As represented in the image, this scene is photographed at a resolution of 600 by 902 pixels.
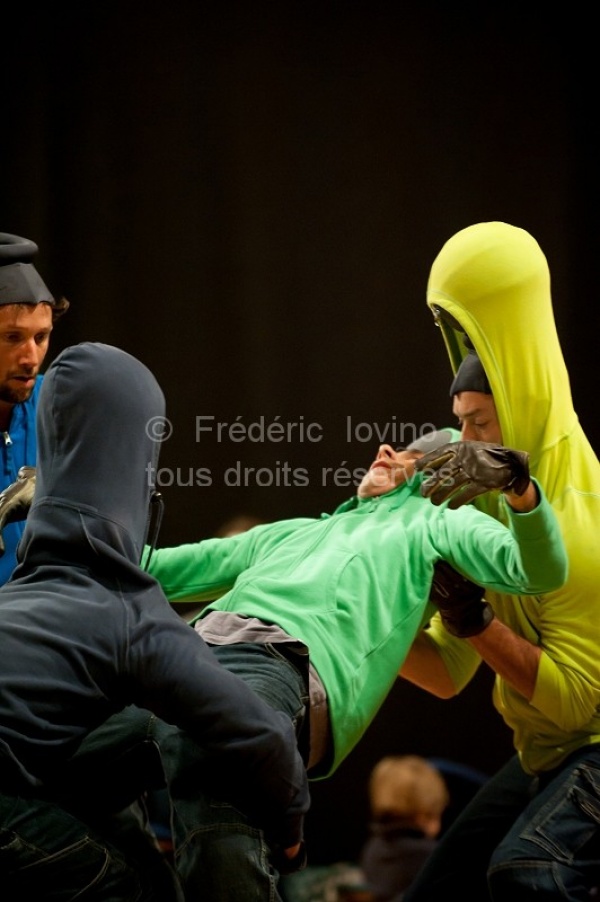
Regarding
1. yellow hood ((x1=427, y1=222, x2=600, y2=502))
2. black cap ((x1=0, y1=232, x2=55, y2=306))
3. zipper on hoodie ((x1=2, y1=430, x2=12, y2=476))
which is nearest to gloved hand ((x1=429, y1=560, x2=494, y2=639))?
yellow hood ((x1=427, y1=222, x2=600, y2=502))

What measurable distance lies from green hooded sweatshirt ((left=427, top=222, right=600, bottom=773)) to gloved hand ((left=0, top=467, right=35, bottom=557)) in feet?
3.03

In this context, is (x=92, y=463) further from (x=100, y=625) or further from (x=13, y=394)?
(x=13, y=394)

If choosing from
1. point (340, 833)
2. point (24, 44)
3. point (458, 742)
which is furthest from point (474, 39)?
point (340, 833)

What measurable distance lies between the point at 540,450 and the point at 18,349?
1.10 m

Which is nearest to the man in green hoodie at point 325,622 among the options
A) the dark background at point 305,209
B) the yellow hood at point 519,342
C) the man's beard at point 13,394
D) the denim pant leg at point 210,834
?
the denim pant leg at point 210,834

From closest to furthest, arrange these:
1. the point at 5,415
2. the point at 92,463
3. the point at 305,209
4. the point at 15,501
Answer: the point at 92,463
the point at 15,501
the point at 5,415
the point at 305,209

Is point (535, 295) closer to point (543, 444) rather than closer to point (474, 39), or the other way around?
point (543, 444)

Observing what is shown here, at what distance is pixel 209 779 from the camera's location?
194cm

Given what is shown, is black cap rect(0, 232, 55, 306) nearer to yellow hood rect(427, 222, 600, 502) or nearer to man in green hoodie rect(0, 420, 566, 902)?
man in green hoodie rect(0, 420, 566, 902)

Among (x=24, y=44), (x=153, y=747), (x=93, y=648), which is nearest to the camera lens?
(x=93, y=648)

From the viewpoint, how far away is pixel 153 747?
2.16 m

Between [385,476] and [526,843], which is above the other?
[385,476]

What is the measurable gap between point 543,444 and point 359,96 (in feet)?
5.56
